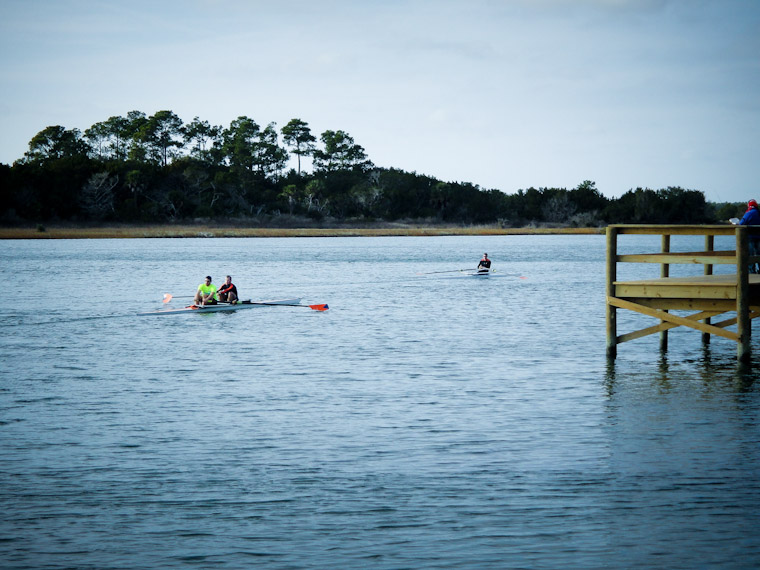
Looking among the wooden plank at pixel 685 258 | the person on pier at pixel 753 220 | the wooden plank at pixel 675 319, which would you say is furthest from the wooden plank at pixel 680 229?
the person on pier at pixel 753 220

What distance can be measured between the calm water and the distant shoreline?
9524cm

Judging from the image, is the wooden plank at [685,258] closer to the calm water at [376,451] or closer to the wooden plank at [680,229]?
the wooden plank at [680,229]

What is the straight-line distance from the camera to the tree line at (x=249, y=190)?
427ft

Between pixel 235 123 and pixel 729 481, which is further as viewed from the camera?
pixel 235 123

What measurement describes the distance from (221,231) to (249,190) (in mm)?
12969

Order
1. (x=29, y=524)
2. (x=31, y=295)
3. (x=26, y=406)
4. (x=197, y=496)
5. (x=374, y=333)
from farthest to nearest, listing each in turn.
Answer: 1. (x=31, y=295)
2. (x=374, y=333)
3. (x=26, y=406)
4. (x=197, y=496)
5. (x=29, y=524)

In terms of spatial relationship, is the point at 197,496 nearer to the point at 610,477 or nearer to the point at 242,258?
the point at 610,477

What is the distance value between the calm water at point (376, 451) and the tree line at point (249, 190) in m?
107

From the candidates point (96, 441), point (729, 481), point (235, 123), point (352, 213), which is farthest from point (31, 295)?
point (235, 123)

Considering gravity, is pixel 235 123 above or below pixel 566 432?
above

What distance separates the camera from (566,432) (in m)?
14.0

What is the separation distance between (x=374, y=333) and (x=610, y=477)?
17.2 m

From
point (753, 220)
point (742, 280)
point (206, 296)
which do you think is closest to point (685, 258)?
point (742, 280)

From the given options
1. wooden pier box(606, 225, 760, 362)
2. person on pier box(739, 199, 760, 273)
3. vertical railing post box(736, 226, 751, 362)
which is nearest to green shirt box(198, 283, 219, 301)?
wooden pier box(606, 225, 760, 362)
